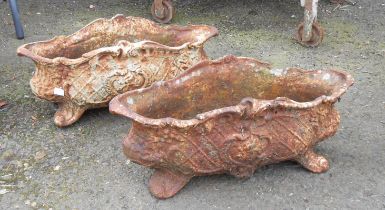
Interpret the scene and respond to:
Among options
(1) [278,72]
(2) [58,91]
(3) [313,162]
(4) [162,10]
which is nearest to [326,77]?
(1) [278,72]

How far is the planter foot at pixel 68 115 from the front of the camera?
2.84 meters

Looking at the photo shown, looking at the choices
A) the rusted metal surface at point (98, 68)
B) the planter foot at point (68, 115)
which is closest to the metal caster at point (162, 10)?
the rusted metal surface at point (98, 68)

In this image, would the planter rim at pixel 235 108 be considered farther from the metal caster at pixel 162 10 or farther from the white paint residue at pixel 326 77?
the metal caster at pixel 162 10

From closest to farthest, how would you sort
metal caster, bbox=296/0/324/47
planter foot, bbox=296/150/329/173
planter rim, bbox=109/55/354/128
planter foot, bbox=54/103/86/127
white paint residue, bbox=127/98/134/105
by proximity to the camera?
1. planter rim, bbox=109/55/354/128
2. white paint residue, bbox=127/98/134/105
3. planter foot, bbox=296/150/329/173
4. planter foot, bbox=54/103/86/127
5. metal caster, bbox=296/0/324/47

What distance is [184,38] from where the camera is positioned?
3127 mm

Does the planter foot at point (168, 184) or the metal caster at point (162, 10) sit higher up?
the planter foot at point (168, 184)

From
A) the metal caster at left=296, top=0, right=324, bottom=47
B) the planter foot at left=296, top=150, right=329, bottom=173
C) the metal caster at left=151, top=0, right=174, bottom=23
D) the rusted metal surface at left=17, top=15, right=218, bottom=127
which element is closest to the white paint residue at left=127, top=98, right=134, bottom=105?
the rusted metal surface at left=17, top=15, right=218, bottom=127

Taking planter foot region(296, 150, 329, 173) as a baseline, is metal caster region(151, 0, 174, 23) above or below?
below

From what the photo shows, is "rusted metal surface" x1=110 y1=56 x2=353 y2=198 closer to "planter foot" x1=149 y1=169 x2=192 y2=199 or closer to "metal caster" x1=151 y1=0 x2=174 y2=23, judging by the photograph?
"planter foot" x1=149 y1=169 x2=192 y2=199

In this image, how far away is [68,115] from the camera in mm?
2861

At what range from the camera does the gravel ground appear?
7.49ft

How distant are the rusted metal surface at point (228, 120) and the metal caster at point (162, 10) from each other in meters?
1.84

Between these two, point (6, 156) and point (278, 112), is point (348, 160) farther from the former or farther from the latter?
point (6, 156)

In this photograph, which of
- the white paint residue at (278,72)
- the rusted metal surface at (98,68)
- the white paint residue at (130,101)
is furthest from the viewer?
the rusted metal surface at (98,68)
